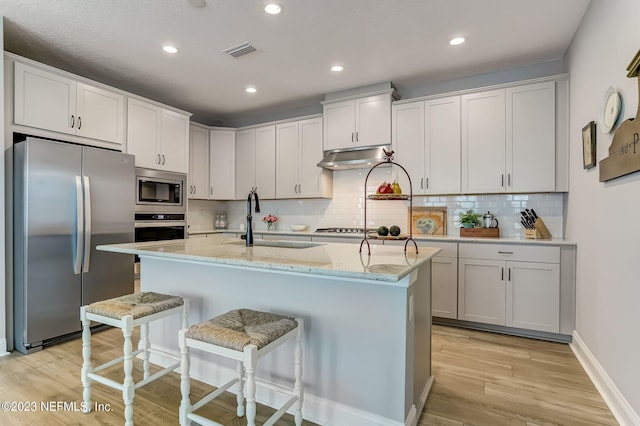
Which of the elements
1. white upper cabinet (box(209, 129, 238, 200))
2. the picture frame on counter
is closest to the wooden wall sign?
the picture frame on counter

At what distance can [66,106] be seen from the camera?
309 cm

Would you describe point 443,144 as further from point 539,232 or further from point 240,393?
point 240,393

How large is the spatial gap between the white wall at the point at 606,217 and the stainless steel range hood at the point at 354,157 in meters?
1.87

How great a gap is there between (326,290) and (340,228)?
→ 8.81ft

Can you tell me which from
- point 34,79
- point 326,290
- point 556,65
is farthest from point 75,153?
point 556,65

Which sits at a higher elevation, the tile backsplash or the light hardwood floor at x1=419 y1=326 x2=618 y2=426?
the tile backsplash

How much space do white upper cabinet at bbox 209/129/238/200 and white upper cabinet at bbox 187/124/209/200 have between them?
0.22 ft

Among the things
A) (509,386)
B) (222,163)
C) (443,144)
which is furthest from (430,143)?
(222,163)

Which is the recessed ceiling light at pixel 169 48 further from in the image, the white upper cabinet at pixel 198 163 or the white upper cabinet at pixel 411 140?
the white upper cabinet at pixel 411 140

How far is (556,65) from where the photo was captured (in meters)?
3.40

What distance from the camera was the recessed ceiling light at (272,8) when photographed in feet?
8.00

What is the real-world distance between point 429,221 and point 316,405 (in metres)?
2.69

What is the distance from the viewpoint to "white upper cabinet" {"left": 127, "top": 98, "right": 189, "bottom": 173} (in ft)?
12.3

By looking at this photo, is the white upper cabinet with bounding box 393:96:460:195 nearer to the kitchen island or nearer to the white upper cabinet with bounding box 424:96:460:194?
the white upper cabinet with bounding box 424:96:460:194
